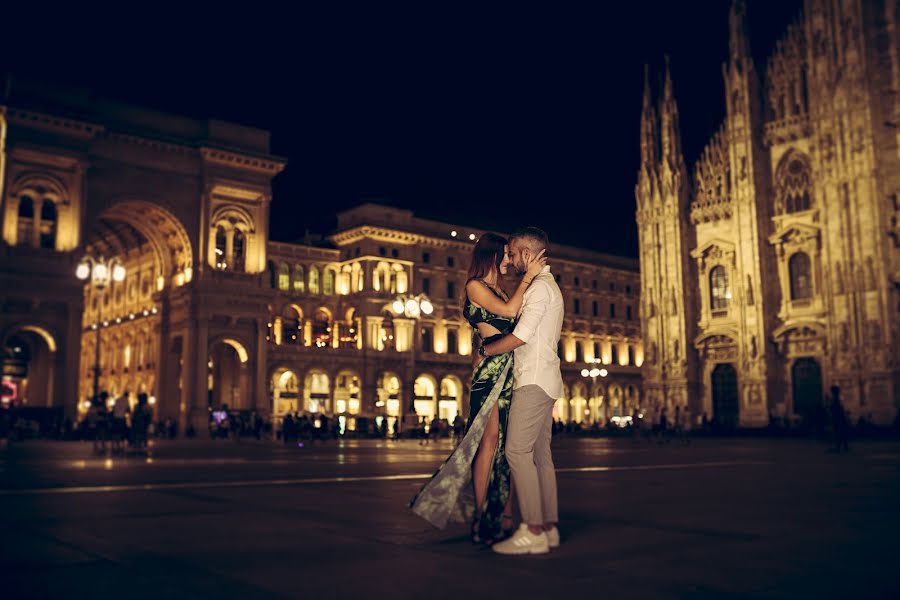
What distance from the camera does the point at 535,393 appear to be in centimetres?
505

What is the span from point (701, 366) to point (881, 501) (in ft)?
132

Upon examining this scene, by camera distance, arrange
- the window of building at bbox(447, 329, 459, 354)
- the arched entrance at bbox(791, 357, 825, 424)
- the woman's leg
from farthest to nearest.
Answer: the window of building at bbox(447, 329, 459, 354) < the arched entrance at bbox(791, 357, 825, 424) < the woman's leg

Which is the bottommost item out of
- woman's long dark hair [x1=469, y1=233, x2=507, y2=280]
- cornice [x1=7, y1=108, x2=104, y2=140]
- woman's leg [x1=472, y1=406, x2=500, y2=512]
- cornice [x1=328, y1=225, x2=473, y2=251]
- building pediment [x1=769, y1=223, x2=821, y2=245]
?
woman's leg [x1=472, y1=406, x2=500, y2=512]

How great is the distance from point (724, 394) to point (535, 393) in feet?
141

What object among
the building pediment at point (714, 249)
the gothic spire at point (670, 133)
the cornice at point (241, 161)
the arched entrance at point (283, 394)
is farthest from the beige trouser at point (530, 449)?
the arched entrance at point (283, 394)

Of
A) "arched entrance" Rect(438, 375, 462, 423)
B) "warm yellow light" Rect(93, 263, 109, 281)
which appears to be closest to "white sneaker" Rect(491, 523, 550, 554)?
"warm yellow light" Rect(93, 263, 109, 281)

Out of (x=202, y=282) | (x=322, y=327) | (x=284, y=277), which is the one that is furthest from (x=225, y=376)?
(x=322, y=327)

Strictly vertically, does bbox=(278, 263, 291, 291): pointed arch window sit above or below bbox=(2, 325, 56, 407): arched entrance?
above

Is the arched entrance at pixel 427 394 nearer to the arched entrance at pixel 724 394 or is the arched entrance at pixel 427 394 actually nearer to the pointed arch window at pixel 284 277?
the pointed arch window at pixel 284 277

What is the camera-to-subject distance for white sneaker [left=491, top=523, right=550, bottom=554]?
4.57m

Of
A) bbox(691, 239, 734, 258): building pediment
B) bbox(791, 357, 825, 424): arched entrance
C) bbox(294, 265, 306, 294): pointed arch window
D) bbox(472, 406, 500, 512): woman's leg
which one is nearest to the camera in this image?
bbox(472, 406, 500, 512): woman's leg

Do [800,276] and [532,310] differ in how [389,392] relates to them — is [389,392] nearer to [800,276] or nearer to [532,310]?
[800,276]

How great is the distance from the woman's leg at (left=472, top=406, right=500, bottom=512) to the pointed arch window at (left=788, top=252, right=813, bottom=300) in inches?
1604

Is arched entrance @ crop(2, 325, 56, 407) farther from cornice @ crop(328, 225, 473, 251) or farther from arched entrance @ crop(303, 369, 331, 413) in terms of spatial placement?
cornice @ crop(328, 225, 473, 251)
